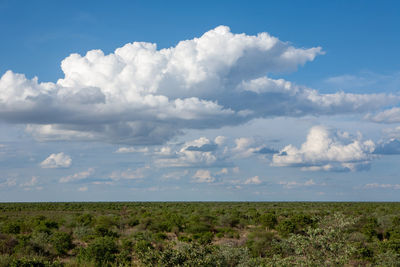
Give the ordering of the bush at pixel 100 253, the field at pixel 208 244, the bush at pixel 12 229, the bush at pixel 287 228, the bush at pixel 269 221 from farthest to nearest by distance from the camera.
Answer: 1. the bush at pixel 269 221
2. the bush at pixel 287 228
3. the bush at pixel 12 229
4. the bush at pixel 100 253
5. the field at pixel 208 244

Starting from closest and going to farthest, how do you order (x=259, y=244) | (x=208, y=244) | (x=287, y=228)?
(x=208, y=244) < (x=259, y=244) < (x=287, y=228)

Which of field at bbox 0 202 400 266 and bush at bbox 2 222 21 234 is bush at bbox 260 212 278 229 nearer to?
field at bbox 0 202 400 266

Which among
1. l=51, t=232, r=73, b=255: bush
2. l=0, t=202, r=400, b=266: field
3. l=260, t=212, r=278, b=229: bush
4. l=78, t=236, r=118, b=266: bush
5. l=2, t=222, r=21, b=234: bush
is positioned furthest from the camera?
l=260, t=212, r=278, b=229: bush

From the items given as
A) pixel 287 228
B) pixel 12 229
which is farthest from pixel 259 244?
pixel 12 229

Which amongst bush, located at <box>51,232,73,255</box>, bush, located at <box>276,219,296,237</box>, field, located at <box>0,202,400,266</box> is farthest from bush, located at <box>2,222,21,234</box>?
bush, located at <box>276,219,296,237</box>

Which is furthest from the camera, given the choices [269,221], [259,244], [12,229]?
[269,221]

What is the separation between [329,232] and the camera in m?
13.7

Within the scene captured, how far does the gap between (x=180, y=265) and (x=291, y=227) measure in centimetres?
2606

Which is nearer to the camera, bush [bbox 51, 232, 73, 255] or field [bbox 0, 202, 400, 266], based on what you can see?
field [bbox 0, 202, 400, 266]

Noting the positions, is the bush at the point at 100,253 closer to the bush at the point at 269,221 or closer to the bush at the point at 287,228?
the bush at the point at 287,228

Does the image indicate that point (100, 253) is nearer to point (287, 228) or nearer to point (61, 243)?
point (61, 243)

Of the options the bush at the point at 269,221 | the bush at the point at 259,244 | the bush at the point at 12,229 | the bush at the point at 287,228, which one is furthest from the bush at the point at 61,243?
the bush at the point at 269,221

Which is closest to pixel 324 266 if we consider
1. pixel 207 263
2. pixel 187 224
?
pixel 207 263

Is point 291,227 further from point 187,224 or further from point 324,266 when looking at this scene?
point 324,266
